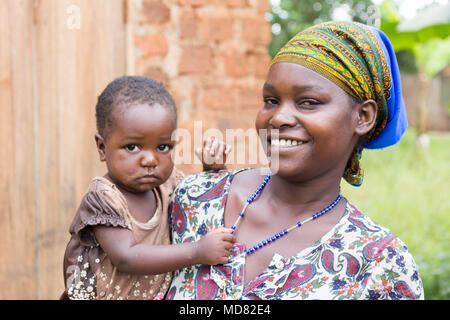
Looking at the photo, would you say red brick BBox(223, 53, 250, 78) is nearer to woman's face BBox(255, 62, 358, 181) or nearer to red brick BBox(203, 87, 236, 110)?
red brick BBox(203, 87, 236, 110)

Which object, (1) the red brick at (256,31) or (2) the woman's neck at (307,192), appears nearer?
Result: (2) the woman's neck at (307,192)

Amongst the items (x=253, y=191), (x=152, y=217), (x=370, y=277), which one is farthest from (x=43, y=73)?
(x=370, y=277)

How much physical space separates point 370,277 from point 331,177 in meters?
0.38

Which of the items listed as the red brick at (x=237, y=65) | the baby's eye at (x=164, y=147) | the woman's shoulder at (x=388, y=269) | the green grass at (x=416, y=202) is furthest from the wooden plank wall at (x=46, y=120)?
the green grass at (x=416, y=202)

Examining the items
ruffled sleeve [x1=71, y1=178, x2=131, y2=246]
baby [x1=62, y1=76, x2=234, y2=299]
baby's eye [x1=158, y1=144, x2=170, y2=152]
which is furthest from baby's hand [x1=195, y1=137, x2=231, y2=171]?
ruffled sleeve [x1=71, y1=178, x2=131, y2=246]

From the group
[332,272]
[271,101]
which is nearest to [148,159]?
[271,101]

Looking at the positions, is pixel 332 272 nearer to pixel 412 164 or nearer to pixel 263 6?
pixel 263 6

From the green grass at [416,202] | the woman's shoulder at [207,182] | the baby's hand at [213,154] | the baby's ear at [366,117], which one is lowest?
the green grass at [416,202]

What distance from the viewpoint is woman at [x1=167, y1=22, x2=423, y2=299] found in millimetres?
1581

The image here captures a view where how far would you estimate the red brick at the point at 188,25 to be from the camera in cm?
329

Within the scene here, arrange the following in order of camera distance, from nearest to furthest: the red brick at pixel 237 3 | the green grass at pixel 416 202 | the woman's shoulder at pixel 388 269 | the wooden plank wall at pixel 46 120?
1. the woman's shoulder at pixel 388 269
2. the wooden plank wall at pixel 46 120
3. the red brick at pixel 237 3
4. the green grass at pixel 416 202

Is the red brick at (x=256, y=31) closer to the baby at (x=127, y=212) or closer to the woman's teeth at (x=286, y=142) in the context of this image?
the baby at (x=127, y=212)

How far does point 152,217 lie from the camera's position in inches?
78.0

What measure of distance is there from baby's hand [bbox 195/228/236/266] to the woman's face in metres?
0.29
